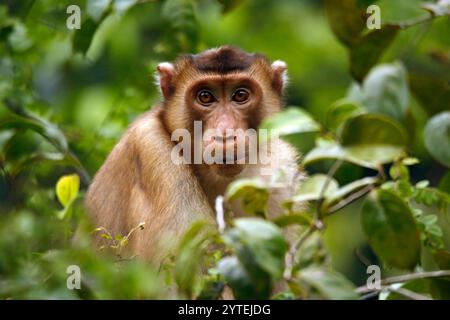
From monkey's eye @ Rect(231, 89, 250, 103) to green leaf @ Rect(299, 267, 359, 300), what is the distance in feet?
11.8

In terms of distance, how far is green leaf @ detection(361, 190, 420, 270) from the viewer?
4.36 metres

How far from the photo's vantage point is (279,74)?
8094 mm

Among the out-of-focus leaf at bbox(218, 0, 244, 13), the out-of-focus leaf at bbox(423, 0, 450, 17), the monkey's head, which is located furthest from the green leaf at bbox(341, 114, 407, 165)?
the monkey's head

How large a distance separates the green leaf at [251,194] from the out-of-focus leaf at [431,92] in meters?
1.49

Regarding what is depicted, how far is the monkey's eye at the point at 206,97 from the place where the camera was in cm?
756

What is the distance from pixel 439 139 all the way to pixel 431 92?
2.58 ft

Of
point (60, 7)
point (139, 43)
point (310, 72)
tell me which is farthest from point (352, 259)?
point (60, 7)

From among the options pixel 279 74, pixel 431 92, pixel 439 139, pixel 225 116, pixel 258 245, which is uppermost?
pixel 279 74

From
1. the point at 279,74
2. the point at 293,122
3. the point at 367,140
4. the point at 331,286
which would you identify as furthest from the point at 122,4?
the point at 331,286

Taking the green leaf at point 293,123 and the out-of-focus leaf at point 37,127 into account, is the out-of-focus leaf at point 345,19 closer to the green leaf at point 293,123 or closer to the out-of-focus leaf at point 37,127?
the green leaf at point 293,123

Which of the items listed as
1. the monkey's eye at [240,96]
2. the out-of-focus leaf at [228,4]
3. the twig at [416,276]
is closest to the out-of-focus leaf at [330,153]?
the twig at [416,276]

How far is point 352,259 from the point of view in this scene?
16.3 meters

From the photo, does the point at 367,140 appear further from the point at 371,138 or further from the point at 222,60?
the point at 222,60
